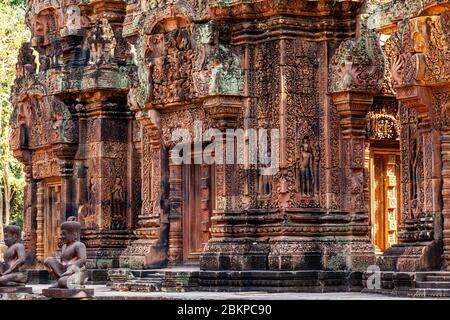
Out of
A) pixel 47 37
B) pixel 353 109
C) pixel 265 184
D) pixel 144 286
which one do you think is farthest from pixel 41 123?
pixel 353 109

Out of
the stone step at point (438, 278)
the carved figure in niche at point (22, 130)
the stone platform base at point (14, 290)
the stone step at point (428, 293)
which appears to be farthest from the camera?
the carved figure in niche at point (22, 130)

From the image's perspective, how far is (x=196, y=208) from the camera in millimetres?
30094

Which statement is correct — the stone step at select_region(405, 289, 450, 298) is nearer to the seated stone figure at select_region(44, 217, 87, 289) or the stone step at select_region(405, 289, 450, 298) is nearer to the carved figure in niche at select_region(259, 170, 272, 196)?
the carved figure in niche at select_region(259, 170, 272, 196)

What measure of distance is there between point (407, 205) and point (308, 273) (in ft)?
8.26

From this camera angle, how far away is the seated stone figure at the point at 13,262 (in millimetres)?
25875

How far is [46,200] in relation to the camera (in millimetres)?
36750

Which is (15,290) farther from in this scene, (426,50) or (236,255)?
(426,50)

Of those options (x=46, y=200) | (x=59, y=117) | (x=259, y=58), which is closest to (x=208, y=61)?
(x=259, y=58)

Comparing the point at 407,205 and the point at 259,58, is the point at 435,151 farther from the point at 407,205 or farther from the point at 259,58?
the point at 259,58

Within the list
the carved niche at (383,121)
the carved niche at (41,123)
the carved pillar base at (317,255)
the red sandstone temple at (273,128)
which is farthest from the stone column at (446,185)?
the carved niche at (41,123)
